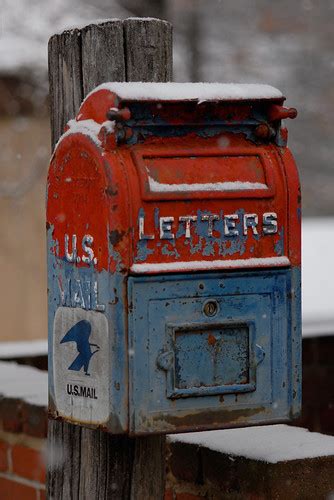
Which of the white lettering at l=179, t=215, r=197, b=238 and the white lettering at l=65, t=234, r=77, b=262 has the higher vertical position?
the white lettering at l=179, t=215, r=197, b=238

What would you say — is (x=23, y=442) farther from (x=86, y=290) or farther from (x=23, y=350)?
(x=23, y=350)

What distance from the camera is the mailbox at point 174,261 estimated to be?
2.47m

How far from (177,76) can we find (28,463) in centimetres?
812

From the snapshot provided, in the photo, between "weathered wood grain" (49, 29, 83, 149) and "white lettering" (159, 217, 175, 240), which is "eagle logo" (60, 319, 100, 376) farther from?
"weathered wood grain" (49, 29, 83, 149)

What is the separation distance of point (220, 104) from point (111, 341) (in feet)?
1.89

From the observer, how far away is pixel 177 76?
37.6 feet

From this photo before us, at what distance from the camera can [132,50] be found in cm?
274

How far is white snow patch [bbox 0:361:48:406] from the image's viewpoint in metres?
3.75

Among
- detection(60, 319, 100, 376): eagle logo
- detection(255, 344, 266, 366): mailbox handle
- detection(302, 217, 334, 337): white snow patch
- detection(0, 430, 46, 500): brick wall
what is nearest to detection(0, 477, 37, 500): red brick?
detection(0, 430, 46, 500): brick wall

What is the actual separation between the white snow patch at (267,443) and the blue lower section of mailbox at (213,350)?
314 mm

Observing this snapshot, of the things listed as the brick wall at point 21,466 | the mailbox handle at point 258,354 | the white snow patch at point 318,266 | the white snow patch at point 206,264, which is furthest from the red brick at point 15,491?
the white snow patch at point 318,266

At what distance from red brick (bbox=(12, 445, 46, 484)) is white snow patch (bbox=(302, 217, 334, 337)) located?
6612mm

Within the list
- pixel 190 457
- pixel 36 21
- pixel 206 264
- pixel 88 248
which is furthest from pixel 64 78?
pixel 36 21

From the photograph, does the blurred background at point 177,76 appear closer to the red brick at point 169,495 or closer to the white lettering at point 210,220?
the red brick at point 169,495
